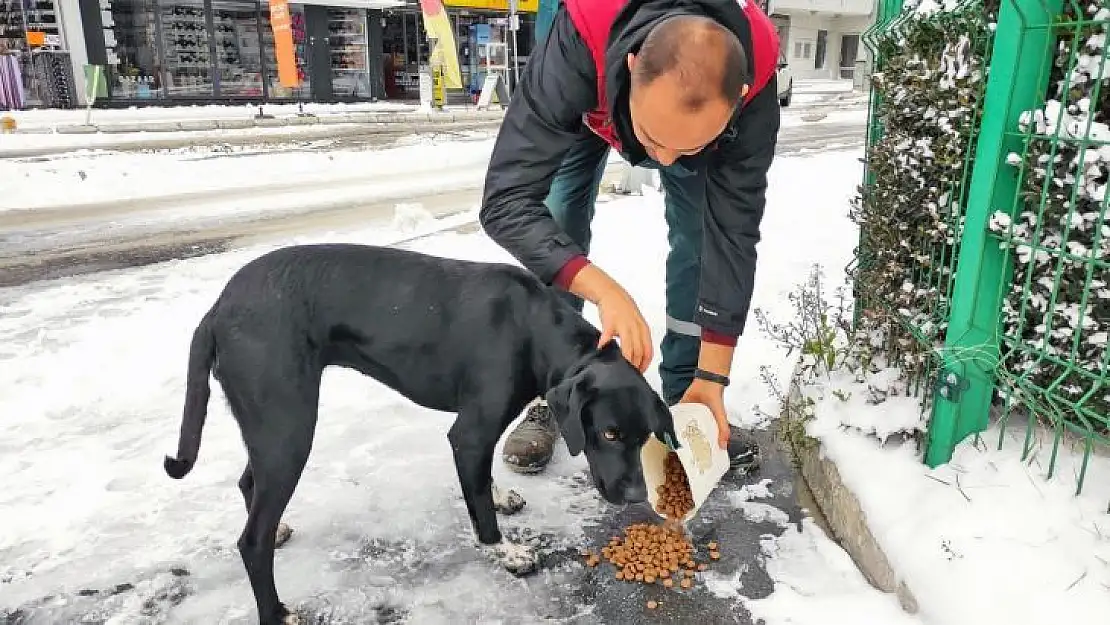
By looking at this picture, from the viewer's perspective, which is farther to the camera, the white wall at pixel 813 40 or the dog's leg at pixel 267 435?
the white wall at pixel 813 40

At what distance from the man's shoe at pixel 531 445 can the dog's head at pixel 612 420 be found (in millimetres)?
804

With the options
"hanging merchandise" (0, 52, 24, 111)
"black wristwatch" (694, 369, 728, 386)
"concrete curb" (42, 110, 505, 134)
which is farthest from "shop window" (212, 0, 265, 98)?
"black wristwatch" (694, 369, 728, 386)

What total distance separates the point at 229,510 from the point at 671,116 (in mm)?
2133

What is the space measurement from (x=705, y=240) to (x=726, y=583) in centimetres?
115

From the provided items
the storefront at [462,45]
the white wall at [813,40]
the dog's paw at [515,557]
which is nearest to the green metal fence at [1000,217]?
the dog's paw at [515,557]

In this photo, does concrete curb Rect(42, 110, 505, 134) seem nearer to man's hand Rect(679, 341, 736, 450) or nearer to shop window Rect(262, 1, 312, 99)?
shop window Rect(262, 1, 312, 99)

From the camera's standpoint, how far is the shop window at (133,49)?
2030 centimetres

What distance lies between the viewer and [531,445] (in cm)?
315

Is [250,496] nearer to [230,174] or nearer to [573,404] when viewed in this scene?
[573,404]

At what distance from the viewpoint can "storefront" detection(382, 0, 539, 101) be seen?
83.3 feet

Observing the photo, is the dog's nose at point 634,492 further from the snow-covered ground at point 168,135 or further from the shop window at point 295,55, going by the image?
the shop window at point 295,55

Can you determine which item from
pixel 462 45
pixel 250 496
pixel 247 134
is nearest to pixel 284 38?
pixel 247 134

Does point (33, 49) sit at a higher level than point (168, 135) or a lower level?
higher

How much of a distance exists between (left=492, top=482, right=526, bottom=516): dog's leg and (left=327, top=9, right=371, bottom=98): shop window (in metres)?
23.6
